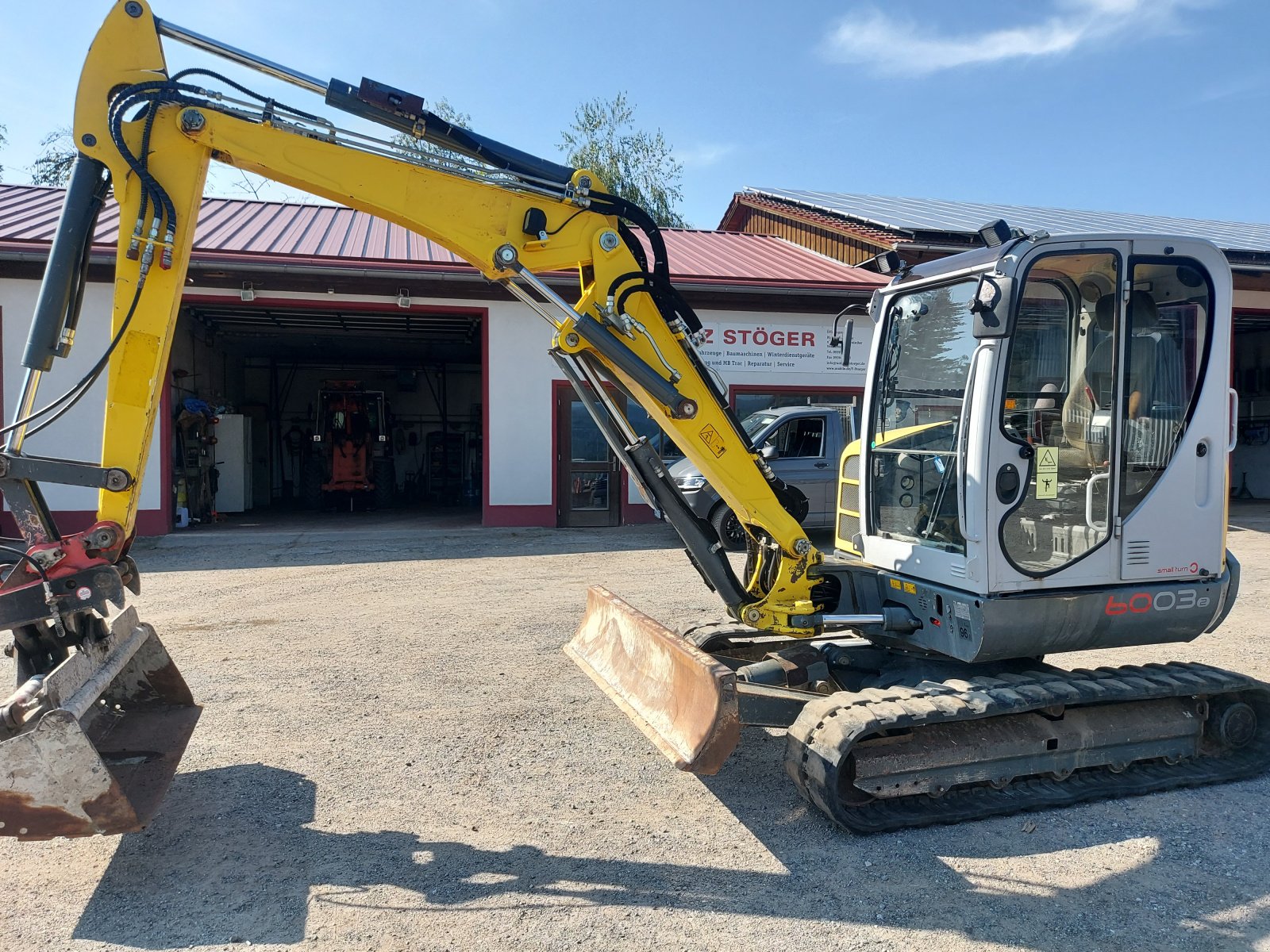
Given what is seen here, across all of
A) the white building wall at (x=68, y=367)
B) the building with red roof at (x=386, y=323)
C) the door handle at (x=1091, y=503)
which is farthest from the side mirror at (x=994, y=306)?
the white building wall at (x=68, y=367)

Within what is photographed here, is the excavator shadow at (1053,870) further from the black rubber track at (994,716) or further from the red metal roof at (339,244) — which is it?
the red metal roof at (339,244)

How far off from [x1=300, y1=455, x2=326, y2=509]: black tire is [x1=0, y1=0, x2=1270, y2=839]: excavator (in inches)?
688

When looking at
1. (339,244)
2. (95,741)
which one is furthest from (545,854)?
(339,244)

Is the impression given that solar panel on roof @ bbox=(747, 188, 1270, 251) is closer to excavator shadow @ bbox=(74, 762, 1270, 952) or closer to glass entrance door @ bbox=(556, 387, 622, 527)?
glass entrance door @ bbox=(556, 387, 622, 527)

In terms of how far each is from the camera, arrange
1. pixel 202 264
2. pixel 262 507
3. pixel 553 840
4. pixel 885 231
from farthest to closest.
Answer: pixel 262 507
pixel 885 231
pixel 202 264
pixel 553 840

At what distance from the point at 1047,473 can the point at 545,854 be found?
2.93 meters

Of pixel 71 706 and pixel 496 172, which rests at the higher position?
pixel 496 172

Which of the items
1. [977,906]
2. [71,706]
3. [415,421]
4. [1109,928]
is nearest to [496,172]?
[71,706]

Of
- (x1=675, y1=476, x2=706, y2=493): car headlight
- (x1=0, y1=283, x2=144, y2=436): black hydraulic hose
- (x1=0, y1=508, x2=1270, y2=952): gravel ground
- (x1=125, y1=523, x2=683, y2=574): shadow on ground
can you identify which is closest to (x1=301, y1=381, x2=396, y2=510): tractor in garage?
(x1=125, y1=523, x2=683, y2=574): shadow on ground

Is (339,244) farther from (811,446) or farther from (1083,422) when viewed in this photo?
(1083,422)

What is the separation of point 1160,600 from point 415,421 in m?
20.9

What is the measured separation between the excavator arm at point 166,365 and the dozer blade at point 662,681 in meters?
0.02

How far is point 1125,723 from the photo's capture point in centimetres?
446

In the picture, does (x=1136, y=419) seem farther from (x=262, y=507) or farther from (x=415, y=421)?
(x=415, y=421)
